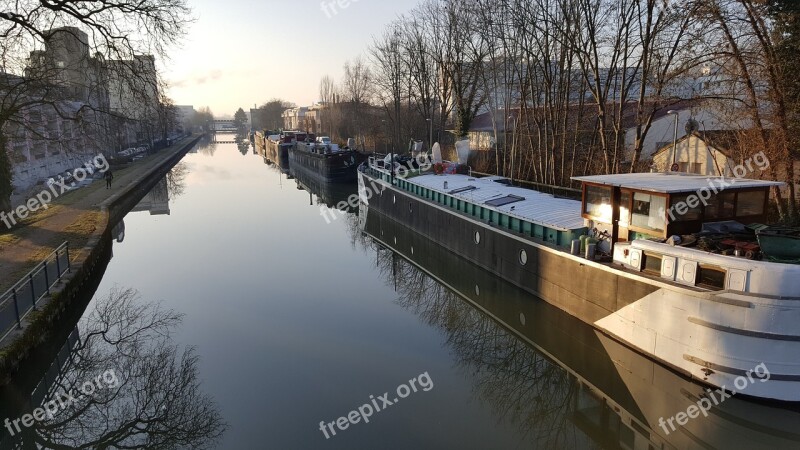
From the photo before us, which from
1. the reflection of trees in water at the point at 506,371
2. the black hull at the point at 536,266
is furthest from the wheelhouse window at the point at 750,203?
the reflection of trees in water at the point at 506,371

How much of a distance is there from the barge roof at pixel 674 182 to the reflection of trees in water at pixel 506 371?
5.43 metres

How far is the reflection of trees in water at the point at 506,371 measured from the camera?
1166cm

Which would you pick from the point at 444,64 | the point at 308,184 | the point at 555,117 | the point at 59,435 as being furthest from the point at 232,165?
the point at 59,435

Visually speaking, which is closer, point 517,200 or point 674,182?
point 674,182

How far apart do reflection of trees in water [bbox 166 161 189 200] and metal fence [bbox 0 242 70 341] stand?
107 ft

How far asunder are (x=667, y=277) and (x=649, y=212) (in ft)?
6.51

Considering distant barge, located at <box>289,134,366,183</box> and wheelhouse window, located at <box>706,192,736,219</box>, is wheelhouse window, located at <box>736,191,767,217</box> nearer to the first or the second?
wheelhouse window, located at <box>706,192,736,219</box>

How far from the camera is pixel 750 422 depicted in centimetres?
1071

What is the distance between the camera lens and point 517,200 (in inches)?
847

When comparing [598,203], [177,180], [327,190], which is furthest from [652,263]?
[177,180]

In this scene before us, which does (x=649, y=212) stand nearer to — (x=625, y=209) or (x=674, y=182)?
(x=625, y=209)

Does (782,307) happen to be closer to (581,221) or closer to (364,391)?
(581,221)

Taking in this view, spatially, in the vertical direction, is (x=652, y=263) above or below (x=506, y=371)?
above

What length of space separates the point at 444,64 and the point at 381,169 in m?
12.5
